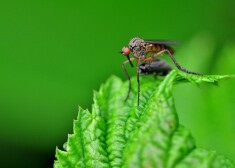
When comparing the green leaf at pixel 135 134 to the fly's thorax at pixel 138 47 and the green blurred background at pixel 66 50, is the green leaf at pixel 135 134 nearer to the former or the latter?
the fly's thorax at pixel 138 47

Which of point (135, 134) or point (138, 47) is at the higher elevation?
point (138, 47)

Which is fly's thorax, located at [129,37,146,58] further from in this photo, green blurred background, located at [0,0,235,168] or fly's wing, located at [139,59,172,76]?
green blurred background, located at [0,0,235,168]

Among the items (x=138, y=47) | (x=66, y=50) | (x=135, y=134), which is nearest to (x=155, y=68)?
(x=138, y=47)

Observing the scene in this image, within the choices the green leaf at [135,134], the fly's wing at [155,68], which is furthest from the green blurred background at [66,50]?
the green leaf at [135,134]

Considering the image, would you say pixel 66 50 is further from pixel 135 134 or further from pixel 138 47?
pixel 135 134

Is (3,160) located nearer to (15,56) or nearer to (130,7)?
(15,56)

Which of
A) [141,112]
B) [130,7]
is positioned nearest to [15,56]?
[130,7]

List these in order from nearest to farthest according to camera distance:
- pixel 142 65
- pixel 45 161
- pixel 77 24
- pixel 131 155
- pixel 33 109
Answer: pixel 131 155 → pixel 142 65 → pixel 45 161 → pixel 33 109 → pixel 77 24
